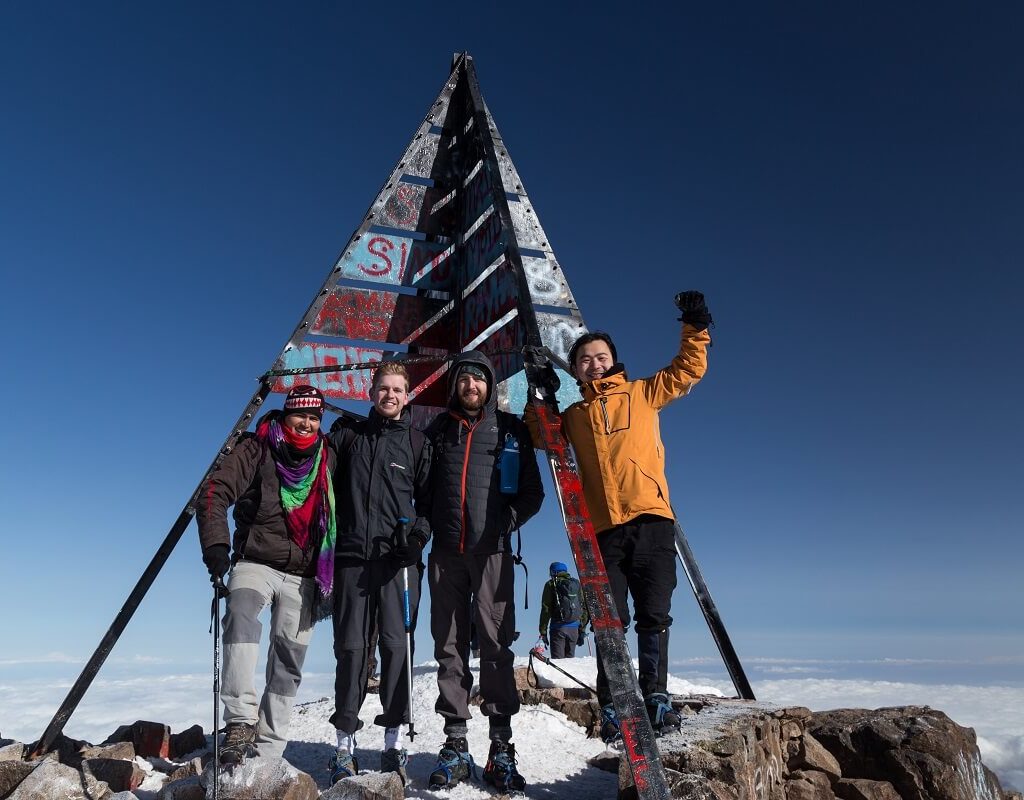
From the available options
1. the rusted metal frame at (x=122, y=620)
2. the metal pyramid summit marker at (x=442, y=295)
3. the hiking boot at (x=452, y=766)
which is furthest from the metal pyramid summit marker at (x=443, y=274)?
the hiking boot at (x=452, y=766)

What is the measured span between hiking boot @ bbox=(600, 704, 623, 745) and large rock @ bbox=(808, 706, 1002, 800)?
1614mm

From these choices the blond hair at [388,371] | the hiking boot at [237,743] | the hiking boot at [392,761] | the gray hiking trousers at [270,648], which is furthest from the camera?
the blond hair at [388,371]

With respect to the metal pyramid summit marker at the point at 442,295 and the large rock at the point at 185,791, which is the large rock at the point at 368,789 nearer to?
the large rock at the point at 185,791

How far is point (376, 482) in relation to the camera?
184 inches

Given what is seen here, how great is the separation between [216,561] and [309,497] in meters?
0.71

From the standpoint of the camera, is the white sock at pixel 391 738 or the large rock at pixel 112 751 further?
the large rock at pixel 112 751

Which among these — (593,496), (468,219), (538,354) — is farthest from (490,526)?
(468,219)

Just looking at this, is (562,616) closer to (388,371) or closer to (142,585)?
(142,585)

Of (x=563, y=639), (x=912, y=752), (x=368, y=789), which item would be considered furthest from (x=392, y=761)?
(x=563, y=639)

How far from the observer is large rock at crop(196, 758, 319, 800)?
3.46 meters

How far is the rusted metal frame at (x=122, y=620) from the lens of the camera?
16.8 ft

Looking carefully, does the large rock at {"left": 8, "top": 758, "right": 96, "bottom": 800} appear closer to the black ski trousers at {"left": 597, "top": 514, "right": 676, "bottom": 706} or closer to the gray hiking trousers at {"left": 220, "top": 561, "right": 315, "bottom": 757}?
the gray hiking trousers at {"left": 220, "top": 561, "right": 315, "bottom": 757}

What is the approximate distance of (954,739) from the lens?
5059mm

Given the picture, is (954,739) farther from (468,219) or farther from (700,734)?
(468,219)
